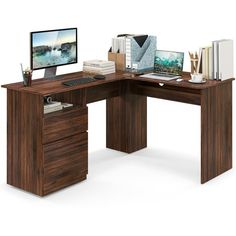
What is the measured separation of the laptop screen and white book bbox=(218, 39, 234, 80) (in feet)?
1.31

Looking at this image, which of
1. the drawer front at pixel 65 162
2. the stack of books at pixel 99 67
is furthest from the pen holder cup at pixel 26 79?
the stack of books at pixel 99 67

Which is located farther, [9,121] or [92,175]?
[92,175]

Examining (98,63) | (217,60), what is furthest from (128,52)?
(217,60)

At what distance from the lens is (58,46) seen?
6.03 metres

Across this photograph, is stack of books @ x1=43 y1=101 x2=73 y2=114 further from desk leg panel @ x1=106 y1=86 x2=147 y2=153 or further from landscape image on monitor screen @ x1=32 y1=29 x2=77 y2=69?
desk leg panel @ x1=106 y1=86 x2=147 y2=153

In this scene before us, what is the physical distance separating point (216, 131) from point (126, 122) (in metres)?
1.17

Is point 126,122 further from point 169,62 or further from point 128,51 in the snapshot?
point 169,62

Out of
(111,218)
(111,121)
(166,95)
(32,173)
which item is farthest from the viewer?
(111,121)

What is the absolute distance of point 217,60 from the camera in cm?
596

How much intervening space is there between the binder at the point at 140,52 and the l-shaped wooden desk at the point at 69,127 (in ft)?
0.52

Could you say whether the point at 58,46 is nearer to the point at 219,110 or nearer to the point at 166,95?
the point at 166,95

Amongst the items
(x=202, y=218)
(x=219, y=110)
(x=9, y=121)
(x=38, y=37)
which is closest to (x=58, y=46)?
(x=38, y=37)

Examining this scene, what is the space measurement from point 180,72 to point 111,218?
179cm

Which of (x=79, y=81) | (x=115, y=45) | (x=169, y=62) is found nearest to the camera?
(x=79, y=81)
